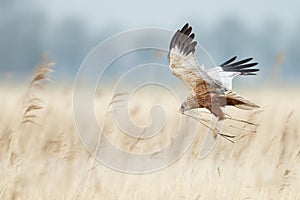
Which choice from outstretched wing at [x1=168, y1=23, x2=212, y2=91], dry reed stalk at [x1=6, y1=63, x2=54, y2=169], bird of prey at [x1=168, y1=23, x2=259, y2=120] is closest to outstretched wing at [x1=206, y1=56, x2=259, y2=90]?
bird of prey at [x1=168, y1=23, x2=259, y2=120]

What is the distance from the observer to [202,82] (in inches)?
199

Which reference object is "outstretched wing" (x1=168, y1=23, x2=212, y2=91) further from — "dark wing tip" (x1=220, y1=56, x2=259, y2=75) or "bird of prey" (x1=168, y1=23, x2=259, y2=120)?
"dark wing tip" (x1=220, y1=56, x2=259, y2=75)

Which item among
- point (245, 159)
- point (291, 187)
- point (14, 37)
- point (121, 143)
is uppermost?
point (14, 37)

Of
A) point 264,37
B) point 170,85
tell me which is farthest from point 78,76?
point 264,37

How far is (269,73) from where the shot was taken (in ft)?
22.6

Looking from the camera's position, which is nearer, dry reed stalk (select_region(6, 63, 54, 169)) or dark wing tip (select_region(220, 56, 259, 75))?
dry reed stalk (select_region(6, 63, 54, 169))

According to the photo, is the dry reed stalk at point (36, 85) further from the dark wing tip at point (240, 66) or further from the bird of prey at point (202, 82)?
the dark wing tip at point (240, 66)

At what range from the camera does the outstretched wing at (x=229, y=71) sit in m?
5.15

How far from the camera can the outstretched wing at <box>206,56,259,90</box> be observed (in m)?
5.15

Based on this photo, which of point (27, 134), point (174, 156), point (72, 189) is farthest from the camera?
point (27, 134)

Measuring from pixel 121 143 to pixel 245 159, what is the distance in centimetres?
143

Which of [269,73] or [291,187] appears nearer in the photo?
[291,187]

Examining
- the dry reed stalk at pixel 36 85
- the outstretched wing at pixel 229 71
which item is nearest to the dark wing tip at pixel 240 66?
the outstretched wing at pixel 229 71

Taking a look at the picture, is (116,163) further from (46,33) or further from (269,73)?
(46,33)
